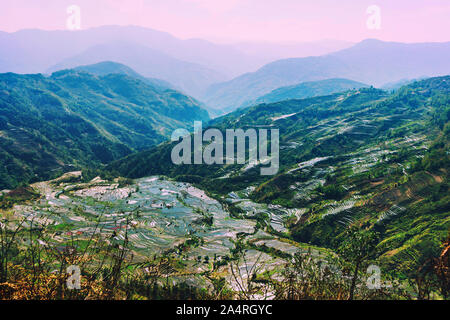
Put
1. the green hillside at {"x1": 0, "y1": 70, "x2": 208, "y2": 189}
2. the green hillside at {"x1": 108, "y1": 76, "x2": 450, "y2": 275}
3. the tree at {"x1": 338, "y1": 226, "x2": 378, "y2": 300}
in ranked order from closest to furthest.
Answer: the tree at {"x1": 338, "y1": 226, "x2": 378, "y2": 300} < the green hillside at {"x1": 108, "y1": 76, "x2": 450, "y2": 275} < the green hillside at {"x1": 0, "y1": 70, "x2": 208, "y2": 189}

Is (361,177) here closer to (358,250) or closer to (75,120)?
(358,250)

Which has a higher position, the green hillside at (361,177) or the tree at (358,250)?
the tree at (358,250)

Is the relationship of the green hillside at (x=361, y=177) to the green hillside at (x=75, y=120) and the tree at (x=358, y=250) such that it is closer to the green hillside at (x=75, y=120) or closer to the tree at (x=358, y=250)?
the tree at (x=358, y=250)

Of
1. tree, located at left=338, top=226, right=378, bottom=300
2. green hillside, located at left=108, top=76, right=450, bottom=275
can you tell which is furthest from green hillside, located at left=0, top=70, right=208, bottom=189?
tree, located at left=338, top=226, right=378, bottom=300

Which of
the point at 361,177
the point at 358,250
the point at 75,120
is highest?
the point at 358,250

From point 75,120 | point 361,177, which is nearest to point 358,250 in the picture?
point 361,177

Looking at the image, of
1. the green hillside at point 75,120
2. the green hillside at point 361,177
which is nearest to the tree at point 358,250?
the green hillside at point 361,177

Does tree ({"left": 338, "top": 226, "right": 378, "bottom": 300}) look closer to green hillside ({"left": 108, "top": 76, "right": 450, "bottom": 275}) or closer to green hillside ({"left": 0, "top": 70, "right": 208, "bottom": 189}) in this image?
green hillside ({"left": 108, "top": 76, "right": 450, "bottom": 275})

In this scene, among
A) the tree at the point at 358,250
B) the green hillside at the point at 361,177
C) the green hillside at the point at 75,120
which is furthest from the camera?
the green hillside at the point at 75,120

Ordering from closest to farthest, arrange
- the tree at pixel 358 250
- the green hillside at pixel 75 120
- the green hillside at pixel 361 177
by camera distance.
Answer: the tree at pixel 358 250
the green hillside at pixel 361 177
the green hillside at pixel 75 120
